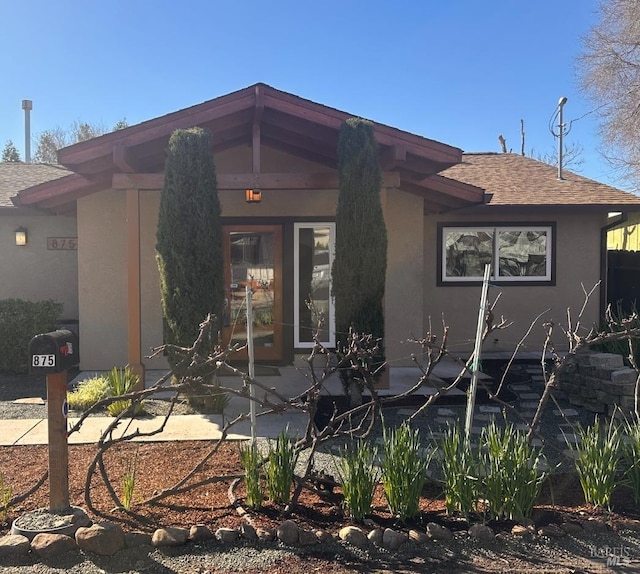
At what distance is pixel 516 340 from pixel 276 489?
8274 millimetres

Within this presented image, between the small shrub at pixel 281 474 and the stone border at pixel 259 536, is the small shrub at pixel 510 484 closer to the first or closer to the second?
the stone border at pixel 259 536

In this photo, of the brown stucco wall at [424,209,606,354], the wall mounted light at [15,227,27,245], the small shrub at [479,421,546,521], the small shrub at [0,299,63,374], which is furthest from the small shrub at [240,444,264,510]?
the wall mounted light at [15,227,27,245]

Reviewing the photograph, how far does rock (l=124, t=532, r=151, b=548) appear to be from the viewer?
3.56 meters

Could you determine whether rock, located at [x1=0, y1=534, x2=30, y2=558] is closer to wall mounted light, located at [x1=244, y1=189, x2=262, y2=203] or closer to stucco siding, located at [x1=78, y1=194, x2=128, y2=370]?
wall mounted light, located at [x1=244, y1=189, x2=262, y2=203]

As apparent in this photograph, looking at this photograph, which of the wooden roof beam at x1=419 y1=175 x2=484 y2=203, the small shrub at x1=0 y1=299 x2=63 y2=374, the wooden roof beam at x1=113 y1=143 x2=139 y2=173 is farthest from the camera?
the small shrub at x1=0 y1=299 x2=63 y2=374

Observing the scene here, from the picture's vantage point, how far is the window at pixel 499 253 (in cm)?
1108

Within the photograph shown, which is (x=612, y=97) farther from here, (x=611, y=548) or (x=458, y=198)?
(x=611, y=548)

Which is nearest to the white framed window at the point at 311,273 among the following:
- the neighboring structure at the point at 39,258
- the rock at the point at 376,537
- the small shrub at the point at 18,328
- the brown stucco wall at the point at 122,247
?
the brown stucco wall at the point at 122,247

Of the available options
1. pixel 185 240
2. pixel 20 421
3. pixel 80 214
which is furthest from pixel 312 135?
pixel 20 421

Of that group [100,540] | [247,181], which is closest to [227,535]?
[100,540]

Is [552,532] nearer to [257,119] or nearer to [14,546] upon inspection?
[14,546]

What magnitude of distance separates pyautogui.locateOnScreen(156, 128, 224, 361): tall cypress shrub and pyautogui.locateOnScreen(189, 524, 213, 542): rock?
3.47 meters

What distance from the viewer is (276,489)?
159 inches

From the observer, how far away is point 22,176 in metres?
13.2
